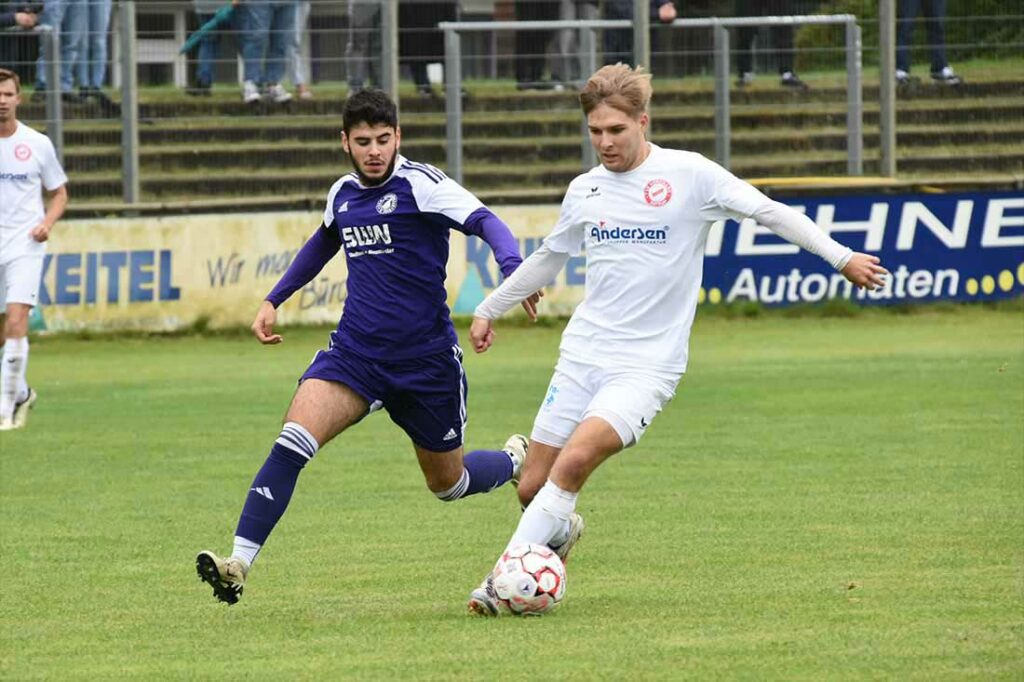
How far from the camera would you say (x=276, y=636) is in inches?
249

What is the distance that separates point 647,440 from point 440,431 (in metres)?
4.24

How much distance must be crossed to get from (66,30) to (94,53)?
0.36 meters

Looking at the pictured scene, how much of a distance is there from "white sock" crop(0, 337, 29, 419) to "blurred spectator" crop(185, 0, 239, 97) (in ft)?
23.8

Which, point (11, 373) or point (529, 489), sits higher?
point (529, 489)

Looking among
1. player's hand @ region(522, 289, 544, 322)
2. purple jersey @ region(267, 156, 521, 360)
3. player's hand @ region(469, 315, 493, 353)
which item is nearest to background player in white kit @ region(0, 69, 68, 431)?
purple jersey @ region(267, 156, 521, 360)

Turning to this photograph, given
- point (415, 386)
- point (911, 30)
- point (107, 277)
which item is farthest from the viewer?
point (911, 30)

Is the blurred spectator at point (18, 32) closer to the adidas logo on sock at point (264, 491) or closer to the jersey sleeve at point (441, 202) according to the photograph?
the jersey sleeve at point (441, 202)

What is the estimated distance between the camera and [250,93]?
1967 cm

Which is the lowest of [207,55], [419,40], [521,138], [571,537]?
[571,537]

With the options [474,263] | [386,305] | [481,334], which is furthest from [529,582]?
[474,263]

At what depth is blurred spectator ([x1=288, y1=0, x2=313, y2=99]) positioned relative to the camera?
19.6 m

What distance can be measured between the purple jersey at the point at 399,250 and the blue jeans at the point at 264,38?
Result: 40.7 feet

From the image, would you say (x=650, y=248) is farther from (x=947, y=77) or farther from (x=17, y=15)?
(x=947, y=77)

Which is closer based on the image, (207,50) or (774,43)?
(207,50)
